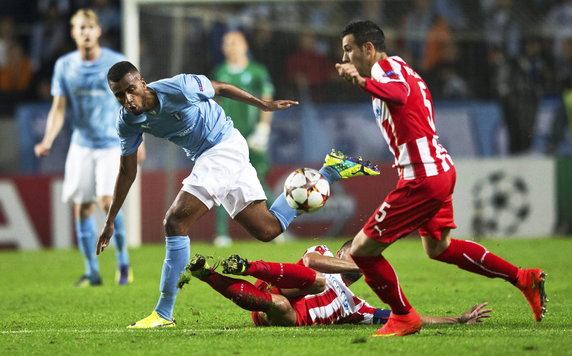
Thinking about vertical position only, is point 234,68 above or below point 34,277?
above

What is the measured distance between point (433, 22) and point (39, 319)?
9.97 meters

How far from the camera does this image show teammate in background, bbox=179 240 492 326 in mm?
5645

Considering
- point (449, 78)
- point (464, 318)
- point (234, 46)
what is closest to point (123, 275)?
point (464, 318)

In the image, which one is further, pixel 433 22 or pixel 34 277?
pixel 433 22

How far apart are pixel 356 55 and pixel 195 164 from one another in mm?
1414

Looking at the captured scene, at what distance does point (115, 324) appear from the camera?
6.24 metres

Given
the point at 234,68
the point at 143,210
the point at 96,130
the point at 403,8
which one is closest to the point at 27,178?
the point at 143,210

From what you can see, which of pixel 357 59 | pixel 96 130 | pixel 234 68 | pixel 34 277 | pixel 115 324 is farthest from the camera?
pixel 234 68

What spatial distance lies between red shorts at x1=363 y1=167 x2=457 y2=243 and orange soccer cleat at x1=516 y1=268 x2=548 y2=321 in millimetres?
815

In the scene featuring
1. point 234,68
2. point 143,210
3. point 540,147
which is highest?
point 234,68

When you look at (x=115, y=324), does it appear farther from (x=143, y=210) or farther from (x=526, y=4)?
(x=526, y=4)

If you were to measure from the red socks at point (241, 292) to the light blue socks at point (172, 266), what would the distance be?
15.3 inches

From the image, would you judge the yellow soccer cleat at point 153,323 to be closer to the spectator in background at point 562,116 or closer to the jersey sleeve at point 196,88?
the jersey sleeve at point 196,88

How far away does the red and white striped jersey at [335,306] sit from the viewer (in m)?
5.92
